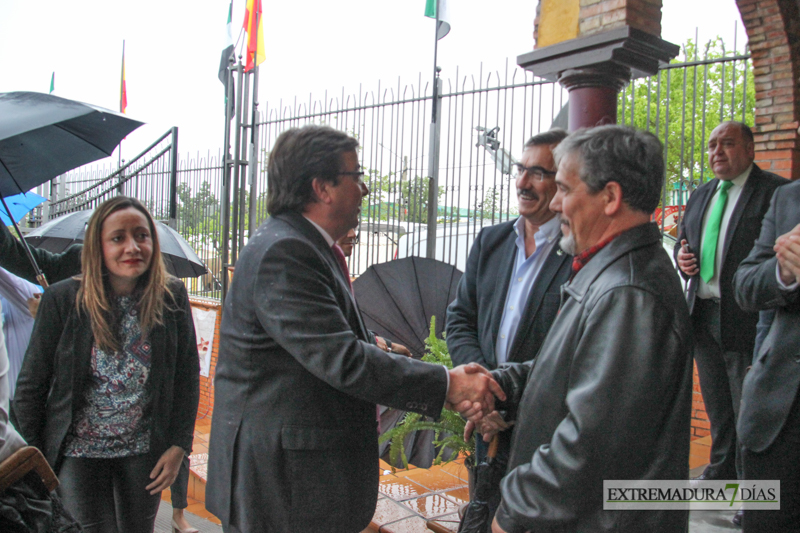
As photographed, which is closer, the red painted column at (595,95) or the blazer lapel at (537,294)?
the blazer lapel at (537,294)

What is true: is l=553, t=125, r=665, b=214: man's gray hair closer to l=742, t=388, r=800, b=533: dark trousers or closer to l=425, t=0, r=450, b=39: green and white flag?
l=742, t=388, r=800, b=533: dark trousers

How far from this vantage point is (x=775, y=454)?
7.46 ft

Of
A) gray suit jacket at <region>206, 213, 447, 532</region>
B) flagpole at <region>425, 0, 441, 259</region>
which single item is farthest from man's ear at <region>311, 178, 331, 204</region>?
flagpole at <region>425, 0, 441, 259</region>

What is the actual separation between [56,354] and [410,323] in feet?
7.74

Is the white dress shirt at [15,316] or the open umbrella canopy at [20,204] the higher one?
the open umbrella canopy at [20,204]

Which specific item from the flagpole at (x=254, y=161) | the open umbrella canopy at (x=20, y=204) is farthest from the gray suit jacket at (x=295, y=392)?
the flagpole at (x=254, y=161)

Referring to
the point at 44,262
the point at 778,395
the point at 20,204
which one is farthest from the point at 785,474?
the point at 20,204

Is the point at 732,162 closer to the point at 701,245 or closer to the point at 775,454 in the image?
the point at 701,245

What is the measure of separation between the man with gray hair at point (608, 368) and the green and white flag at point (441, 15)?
515cm

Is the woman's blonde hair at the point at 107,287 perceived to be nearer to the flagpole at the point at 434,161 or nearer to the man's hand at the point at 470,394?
the man's hand at the point at 470,394

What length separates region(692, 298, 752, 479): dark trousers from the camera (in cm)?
360

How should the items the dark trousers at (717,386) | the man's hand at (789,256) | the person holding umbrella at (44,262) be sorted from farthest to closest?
the dark trousers at (717,386) → the person holding umbrella at (44,262) → the man's hand at (789,256)

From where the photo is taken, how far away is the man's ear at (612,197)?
1616 millimetres

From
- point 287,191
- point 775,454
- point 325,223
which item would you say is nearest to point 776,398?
point 775,454
